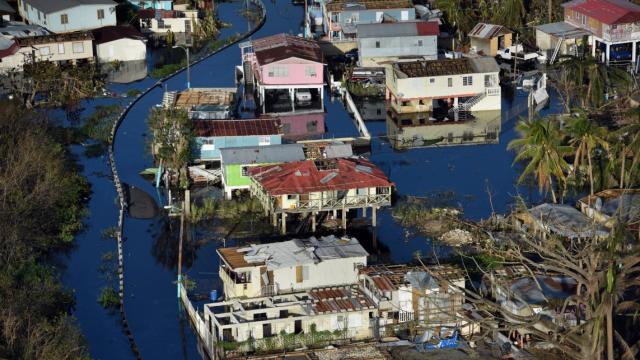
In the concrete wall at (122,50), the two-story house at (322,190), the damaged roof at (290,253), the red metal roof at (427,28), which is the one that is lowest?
the damaged roof at (290,253)

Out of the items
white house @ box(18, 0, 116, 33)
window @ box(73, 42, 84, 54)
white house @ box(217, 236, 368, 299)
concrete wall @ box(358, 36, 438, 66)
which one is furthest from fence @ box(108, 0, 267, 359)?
concrete wall @ box(358, 36, 438, 66)

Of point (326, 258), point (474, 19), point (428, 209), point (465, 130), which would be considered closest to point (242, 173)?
point (428, 209)

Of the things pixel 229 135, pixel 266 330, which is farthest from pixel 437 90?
→ pixel 266 330

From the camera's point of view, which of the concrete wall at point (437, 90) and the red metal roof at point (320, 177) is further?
the concrete wall at point (437, 90)

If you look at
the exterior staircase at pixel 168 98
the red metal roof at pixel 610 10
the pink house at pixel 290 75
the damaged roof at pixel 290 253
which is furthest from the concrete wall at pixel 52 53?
the damaged roof at pixel 290 253

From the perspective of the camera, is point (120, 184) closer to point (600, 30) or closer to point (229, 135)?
point (229, 135)

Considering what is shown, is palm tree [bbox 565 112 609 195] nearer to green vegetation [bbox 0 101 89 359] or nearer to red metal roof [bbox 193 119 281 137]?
red metal roof [bbox 193 119 281 137]

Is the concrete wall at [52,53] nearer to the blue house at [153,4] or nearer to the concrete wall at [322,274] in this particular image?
the blue house at [153,4]
